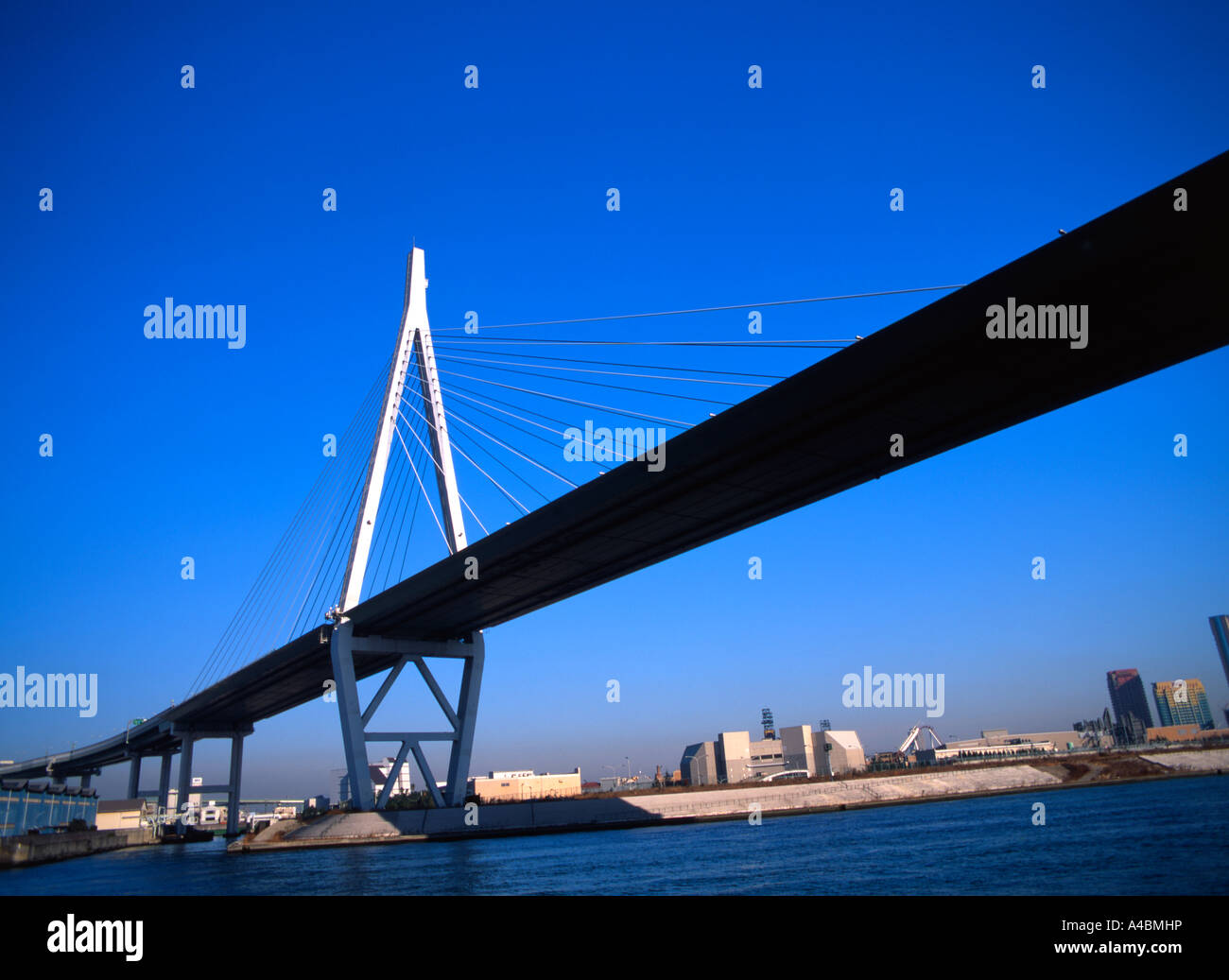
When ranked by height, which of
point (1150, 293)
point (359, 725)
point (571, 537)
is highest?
point (1150, 293)

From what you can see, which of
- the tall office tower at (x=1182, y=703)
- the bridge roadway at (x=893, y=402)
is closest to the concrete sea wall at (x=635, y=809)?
the bridge roadway at (x=893, y=402)

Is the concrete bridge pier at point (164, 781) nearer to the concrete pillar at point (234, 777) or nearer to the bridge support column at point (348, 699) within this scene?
the concrete pillar at point (234, 777)

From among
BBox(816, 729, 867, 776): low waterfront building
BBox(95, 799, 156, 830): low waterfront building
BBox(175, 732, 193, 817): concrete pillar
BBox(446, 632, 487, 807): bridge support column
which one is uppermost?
BBox(446, 632, 487, 807): bridge support column

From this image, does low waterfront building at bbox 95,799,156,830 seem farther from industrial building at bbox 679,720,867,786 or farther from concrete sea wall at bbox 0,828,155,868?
industrial building at bbox 679,720,867,786

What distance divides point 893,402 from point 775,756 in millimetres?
113894

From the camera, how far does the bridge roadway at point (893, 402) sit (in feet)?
48.4

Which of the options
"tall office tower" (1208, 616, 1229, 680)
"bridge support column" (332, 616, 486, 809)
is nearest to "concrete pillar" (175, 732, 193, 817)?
"bridge support column" (332, 616, 486, 809)

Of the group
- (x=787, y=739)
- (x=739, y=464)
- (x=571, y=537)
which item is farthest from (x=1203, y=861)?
(x=787, y=739)

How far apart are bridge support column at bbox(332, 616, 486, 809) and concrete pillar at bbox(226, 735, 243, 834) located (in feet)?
132

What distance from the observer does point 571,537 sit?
30.7 metres

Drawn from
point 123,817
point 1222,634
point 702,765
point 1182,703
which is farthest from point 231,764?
point 1182,703

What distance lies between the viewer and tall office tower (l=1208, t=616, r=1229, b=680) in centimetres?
12294
